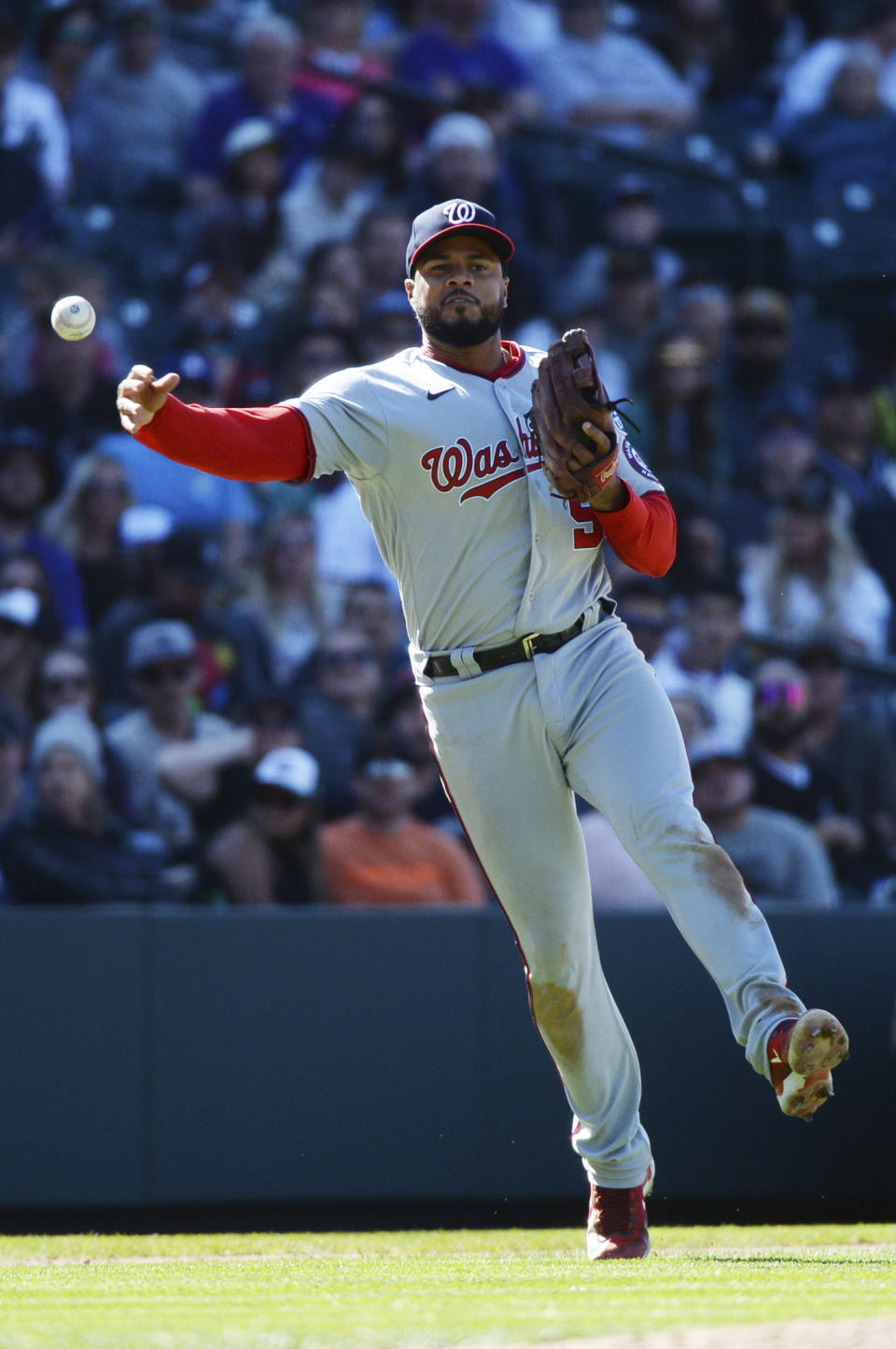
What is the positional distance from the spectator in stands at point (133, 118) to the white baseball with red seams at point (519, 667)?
5.40m

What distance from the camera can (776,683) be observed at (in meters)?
A: 7.66

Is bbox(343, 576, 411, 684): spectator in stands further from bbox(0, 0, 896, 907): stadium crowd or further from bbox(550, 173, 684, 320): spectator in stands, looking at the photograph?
bbox(550, 173, 684, 320): spectator in stands

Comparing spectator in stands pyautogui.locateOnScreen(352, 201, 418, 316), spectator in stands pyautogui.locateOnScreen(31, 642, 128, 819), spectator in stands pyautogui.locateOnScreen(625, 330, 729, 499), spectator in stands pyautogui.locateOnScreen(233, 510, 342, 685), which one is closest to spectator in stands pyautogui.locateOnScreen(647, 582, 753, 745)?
spectator in stands pyautogui.locateOnScreen(625, 330, 729, 499)

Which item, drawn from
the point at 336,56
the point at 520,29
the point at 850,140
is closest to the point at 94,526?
the point at 336,56

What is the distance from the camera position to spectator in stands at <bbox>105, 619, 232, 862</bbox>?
22.2ft

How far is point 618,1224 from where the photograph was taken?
414 centimetres

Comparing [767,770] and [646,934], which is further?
[767,770]

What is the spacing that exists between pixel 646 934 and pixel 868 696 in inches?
96.1

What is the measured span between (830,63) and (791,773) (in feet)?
16.6

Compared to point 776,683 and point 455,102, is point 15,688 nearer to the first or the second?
point 776,683

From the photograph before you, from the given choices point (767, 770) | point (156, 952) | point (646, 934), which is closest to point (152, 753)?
point (156, 952)

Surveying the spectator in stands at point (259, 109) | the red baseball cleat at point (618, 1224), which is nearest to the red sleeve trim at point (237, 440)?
the red baseball cleat at point (618, 1224)

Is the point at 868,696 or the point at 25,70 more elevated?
the point at 25,70

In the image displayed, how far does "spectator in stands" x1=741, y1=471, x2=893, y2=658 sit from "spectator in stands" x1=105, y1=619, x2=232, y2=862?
2705 millimetres
